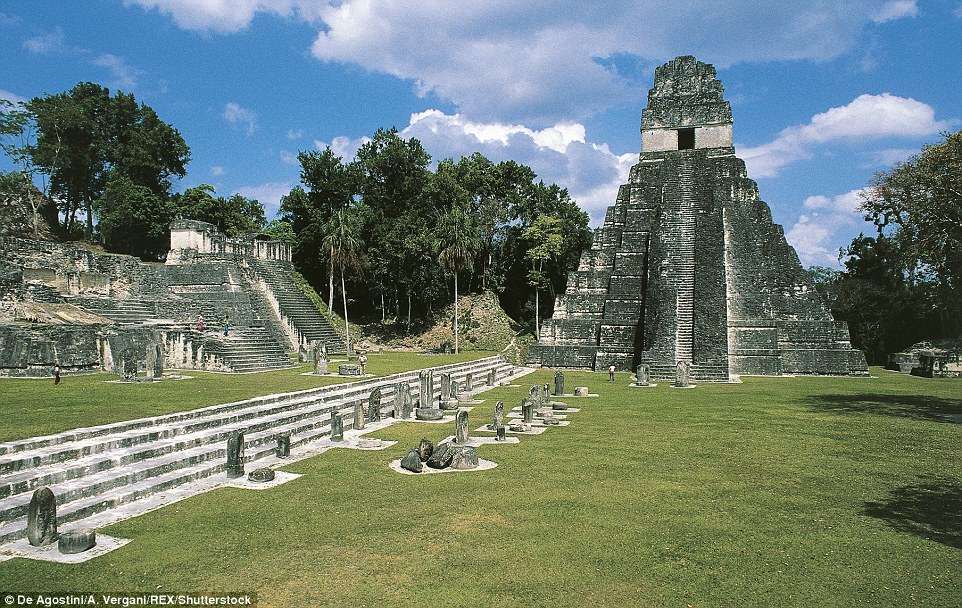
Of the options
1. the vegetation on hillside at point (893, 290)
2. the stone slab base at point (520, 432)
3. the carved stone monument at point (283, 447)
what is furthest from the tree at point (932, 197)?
the carved stone monument at point (283, 447)

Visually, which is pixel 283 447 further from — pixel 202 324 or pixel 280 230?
pixel 280 230

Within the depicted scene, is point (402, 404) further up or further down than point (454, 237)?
further down

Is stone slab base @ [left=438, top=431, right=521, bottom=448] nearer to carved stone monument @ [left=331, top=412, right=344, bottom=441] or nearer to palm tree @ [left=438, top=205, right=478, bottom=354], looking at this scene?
carved stone monument @ [left=331, top=412, right=344, bottom=441]

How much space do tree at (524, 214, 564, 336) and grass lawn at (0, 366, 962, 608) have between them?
2988cm

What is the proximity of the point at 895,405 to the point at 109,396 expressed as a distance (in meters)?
20.6

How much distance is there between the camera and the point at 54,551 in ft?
20.2

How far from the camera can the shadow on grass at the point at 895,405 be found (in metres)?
14.6

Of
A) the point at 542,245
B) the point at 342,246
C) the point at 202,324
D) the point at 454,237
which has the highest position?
the point at 542,245

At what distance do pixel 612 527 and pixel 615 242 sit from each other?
25572 mm

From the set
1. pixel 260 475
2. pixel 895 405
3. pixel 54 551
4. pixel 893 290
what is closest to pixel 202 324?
pixel 260 475

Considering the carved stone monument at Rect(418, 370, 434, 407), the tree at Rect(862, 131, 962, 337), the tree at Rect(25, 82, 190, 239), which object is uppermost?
the tree at Rect(25, 82, 190, 239)

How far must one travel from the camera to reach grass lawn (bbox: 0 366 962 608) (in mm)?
5328

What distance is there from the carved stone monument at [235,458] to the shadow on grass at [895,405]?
46.6ft

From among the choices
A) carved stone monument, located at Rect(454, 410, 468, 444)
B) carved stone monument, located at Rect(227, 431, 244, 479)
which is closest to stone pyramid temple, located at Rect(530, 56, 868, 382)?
carved stone monument, located at Rect(454, 410, 468, 444)
